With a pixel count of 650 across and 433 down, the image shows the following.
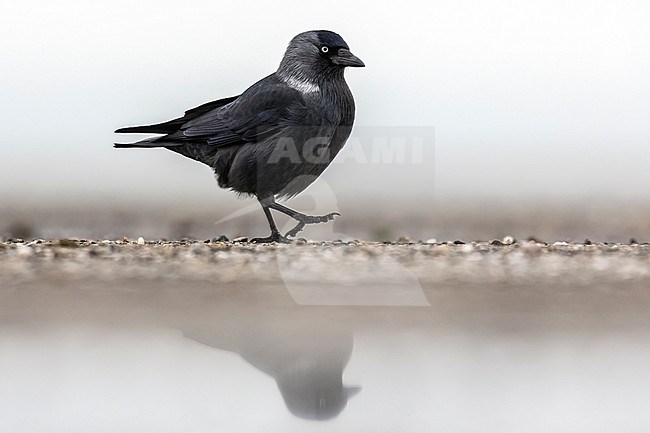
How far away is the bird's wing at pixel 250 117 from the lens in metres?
6.47

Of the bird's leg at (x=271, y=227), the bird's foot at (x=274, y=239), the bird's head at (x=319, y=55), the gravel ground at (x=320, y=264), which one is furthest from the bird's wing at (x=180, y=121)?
the gravel ground at (x=320, y=264)

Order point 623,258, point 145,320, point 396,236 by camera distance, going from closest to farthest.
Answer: point 145,320, point 623,258, point 396,236

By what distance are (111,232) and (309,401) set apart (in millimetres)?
3977

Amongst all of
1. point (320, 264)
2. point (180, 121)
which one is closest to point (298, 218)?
point (180, 121)

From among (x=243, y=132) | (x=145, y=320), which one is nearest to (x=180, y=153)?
(x=243, y=132)

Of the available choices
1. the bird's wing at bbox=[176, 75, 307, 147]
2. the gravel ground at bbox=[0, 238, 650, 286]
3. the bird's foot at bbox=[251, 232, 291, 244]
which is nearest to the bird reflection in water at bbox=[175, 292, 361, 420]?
the gravel ground at bbox=[0, 238, 650, 286]

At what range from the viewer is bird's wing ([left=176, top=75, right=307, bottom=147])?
21.2 ft

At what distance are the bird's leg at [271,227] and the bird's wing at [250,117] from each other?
429 mm

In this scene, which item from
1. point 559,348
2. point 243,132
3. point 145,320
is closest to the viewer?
point 559,348

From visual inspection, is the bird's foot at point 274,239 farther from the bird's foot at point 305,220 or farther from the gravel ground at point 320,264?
the gravel ground at point 320,264

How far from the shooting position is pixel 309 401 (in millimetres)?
3656

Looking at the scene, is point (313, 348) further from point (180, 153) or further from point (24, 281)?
point (180, 153)

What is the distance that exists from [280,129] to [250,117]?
309 millimetres

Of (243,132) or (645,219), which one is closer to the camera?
(243,132)
